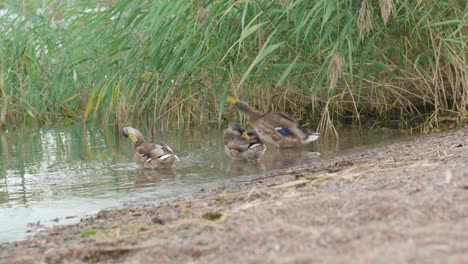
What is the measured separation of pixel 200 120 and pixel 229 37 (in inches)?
79.7

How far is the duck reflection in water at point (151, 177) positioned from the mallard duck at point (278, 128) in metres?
1.53

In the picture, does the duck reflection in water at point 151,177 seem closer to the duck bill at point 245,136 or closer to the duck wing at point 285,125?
the duck bill at point 245,136

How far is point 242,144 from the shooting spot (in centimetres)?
832

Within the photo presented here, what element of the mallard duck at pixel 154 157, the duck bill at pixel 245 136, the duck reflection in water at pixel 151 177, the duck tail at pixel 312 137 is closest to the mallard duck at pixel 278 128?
the duck tail at pixel 312 137

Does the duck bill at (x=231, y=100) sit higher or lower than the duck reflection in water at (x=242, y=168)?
higher

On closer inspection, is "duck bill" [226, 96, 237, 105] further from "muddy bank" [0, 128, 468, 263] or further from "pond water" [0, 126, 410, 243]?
"muddy bank" [0, 128, 468, 263]

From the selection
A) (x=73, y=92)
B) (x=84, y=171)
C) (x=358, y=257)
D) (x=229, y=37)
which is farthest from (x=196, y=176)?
(x=73, y=92)

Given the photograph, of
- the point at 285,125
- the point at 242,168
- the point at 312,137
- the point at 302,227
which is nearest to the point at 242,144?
the point at 242,168

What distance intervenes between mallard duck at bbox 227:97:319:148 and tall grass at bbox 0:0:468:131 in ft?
0.86

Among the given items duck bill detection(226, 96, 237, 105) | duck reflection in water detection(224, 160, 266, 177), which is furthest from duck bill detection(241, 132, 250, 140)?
duck bill detection(226, 96, 237, 105)

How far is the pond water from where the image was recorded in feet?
20.2

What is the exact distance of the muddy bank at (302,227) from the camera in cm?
310

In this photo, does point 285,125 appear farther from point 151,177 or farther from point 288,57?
point 151,177

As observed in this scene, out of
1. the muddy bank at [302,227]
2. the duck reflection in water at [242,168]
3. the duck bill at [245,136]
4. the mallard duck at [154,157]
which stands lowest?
the muddy bank at [302,227]
